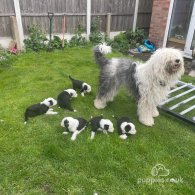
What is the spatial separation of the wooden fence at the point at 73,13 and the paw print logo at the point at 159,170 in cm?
560

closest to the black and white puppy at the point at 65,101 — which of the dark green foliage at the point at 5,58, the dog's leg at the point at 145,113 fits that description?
the dog's leg at the point at 145,113

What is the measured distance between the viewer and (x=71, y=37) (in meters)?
7.28

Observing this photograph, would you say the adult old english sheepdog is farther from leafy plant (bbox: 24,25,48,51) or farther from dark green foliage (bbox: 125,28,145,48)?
dark green foliage (bbox: 125,28,145,48)

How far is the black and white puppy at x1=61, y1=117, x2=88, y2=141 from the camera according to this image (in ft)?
9.70

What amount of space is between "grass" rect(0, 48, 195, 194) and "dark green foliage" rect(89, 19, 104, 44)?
13.0 feet

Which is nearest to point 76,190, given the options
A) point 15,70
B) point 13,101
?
point 13,101

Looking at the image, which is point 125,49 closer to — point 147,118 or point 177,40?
point 177,40

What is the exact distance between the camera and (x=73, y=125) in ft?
9.81

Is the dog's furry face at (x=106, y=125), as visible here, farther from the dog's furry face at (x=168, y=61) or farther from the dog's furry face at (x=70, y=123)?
the dog's furry face at (x=168, y=61)

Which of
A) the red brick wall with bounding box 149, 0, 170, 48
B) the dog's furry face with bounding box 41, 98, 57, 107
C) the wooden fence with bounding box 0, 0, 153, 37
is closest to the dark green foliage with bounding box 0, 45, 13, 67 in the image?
the wooden fence with bounding box 0, 0, 153, 37

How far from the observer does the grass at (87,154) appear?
2.36m

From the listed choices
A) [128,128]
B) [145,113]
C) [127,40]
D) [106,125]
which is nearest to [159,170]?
[128,128]

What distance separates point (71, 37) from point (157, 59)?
16.1ft

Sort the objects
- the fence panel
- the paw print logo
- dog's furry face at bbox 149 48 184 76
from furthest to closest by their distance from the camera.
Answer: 1. the fence panel
2. dog's furry face at bbox 149 48 184 76
3. the paw print logo
